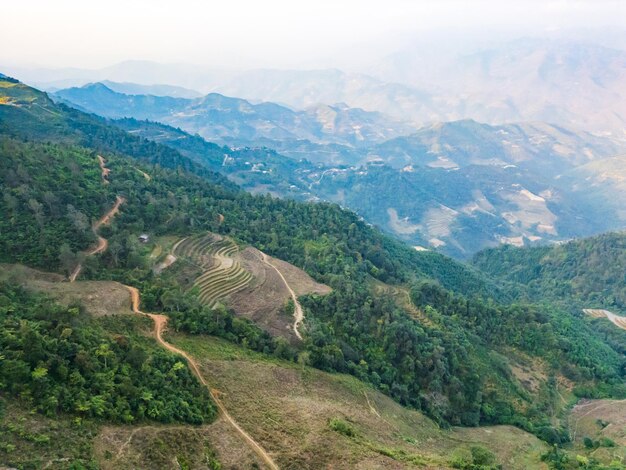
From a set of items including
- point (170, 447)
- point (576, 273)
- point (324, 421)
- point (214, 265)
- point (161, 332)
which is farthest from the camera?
point (576, 273)

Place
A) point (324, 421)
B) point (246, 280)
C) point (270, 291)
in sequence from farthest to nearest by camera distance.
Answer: point (246, 280), point (270, 291), point (324, 421)

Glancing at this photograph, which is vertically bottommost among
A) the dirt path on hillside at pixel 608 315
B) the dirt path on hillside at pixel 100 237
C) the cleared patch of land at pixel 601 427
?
the dirt path on hillside at pixel 608 315

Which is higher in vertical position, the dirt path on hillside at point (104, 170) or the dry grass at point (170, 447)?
the dirt path on hillside at point (104, 170)

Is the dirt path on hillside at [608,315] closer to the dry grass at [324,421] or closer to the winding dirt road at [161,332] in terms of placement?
the dry grass at [324,421]

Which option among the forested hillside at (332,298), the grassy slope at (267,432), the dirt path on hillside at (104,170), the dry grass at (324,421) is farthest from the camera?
the dirt path on hillside at (104,170)

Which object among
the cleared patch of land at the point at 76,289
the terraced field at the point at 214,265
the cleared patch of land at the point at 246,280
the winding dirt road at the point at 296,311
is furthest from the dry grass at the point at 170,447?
the terraced field at the point at 214,265

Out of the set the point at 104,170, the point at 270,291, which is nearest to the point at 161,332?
the point at 270,291

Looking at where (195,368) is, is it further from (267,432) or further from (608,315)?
(608,315)
